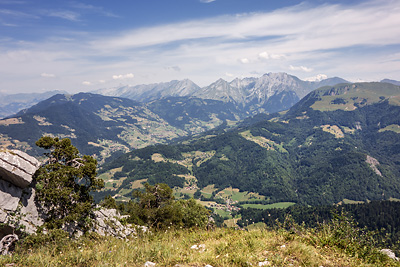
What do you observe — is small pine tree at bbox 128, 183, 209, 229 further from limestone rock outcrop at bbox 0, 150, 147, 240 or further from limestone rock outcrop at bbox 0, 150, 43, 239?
limestone rock outcrop at bbox 0, 150, 43, 239

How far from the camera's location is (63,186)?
21.9 m

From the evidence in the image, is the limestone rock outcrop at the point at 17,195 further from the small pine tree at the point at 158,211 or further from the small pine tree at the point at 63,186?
the small pine tree at the point at 158,211

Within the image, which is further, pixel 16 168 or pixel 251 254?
pixel 16 168

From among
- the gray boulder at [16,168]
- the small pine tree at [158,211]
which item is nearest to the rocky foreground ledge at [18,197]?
the gray boulder at [16,168]

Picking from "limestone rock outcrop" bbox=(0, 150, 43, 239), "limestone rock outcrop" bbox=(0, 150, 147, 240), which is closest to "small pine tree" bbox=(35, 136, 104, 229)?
"limestone rock outcrop" bbox=(0, 150, 147, 240)

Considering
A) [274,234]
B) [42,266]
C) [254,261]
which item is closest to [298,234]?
[274,234]

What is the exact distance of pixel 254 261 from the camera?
7641mm

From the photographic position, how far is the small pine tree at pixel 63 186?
69.1 feet

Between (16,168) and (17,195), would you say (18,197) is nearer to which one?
(17,195)

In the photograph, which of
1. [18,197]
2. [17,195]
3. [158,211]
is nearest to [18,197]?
[18,197]

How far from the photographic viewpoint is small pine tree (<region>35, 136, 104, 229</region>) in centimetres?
2105

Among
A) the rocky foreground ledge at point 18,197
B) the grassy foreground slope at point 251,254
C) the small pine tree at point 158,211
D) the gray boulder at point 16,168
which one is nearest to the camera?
the grassy foreground slope at point 251,254

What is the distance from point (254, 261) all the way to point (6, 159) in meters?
25.0

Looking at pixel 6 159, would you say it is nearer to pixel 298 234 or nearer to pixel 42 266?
pixel 42 266
